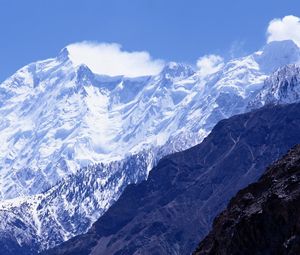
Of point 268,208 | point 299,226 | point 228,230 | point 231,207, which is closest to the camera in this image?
point 299,226

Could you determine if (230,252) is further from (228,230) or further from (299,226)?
(299,226)

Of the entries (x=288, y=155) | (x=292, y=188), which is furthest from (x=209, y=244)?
(x=292, y=188)

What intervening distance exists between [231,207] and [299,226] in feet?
64.3

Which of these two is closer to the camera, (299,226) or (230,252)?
(299,226)

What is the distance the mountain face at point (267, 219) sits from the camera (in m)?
79.1

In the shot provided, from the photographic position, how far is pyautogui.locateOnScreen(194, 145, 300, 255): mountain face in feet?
260

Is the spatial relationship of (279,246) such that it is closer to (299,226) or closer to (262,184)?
(299,226)

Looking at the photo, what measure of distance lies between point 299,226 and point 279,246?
4400 millimetres

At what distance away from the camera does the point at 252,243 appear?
8269 cm

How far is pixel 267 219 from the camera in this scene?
81.8m

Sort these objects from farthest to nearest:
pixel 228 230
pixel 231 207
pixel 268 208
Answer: pixel 231 207, pixel 228 230, pixel 268 208

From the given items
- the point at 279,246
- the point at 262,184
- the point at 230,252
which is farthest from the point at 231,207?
the point at 279,246

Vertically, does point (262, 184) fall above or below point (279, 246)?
above

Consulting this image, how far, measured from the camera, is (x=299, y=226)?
75.1m
